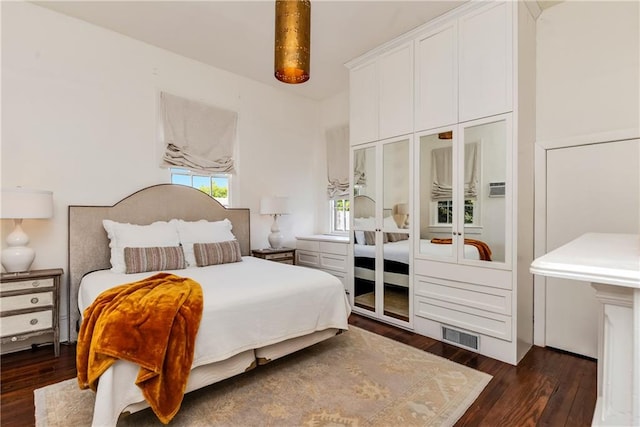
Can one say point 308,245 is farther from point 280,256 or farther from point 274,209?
point 274,209

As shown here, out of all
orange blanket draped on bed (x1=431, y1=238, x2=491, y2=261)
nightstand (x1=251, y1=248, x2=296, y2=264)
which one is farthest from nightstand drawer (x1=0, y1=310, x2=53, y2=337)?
orange blanket draped on bed (x1=431, y1=238, x2=491, y2=261)

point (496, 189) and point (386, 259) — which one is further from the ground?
point (496, 189)

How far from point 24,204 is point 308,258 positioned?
309 cm

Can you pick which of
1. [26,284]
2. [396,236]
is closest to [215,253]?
[26,284]

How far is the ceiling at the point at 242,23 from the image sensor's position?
288 cm

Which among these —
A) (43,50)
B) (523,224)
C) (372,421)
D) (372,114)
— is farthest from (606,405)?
(43,50)

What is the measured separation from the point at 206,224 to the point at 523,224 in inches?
125

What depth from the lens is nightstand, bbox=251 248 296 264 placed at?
13.5ft

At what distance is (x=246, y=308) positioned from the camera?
2137 mm

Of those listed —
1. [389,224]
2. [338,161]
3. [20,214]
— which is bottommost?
[389,224]

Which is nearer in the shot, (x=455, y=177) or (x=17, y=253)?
(x=17, y=253)

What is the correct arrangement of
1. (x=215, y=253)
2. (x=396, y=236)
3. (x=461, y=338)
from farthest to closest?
(x=396, y=236)
(x=215, y=253)
(x=461, y=338)

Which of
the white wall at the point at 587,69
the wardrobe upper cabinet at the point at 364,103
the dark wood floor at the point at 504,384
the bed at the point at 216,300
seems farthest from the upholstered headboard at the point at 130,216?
the white wall at the point at 587,69

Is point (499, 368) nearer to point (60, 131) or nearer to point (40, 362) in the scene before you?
point (40, 362)
